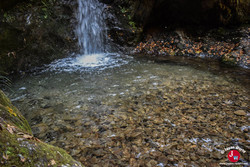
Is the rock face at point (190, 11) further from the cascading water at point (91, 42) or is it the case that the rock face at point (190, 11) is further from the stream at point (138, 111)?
the stream at point (138, 111)

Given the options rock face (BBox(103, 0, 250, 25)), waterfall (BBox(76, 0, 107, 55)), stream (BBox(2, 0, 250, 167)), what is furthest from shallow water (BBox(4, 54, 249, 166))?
rock face (BBox(103, 0, 250, 25))

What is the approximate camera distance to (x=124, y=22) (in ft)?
28.0

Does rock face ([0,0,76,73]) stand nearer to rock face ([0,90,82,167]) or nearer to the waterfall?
the waterfall

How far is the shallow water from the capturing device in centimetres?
247

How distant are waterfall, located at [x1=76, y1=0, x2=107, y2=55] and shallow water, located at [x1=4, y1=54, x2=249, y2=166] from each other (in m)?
2.45

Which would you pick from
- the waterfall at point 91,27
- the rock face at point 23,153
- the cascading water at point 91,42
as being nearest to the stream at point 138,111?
the cascading water at point 91,42

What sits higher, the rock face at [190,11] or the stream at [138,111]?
the rock face at [190,11]

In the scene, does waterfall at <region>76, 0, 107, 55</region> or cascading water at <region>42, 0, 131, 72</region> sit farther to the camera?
waterfall at <region>76, 0, 107, 55</region>

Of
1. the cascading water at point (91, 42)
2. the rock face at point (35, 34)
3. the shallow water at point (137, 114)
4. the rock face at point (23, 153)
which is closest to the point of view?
the rock face at point (23, 153)

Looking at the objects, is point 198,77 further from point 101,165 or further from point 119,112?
point 101,165

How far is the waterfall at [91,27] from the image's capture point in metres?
7.80

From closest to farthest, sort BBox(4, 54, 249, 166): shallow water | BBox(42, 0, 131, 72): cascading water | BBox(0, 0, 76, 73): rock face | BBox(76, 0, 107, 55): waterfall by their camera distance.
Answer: BBox(4, 54, 249, 166): shallow water
BBox(0, 0, 76, 73): rock face
BBox(42, 0, 131, 72): cascading water
BBox(76, 0, 107, 55): waterfall

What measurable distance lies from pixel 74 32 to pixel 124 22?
2.56 metres

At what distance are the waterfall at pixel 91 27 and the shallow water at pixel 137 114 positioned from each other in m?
2.45
